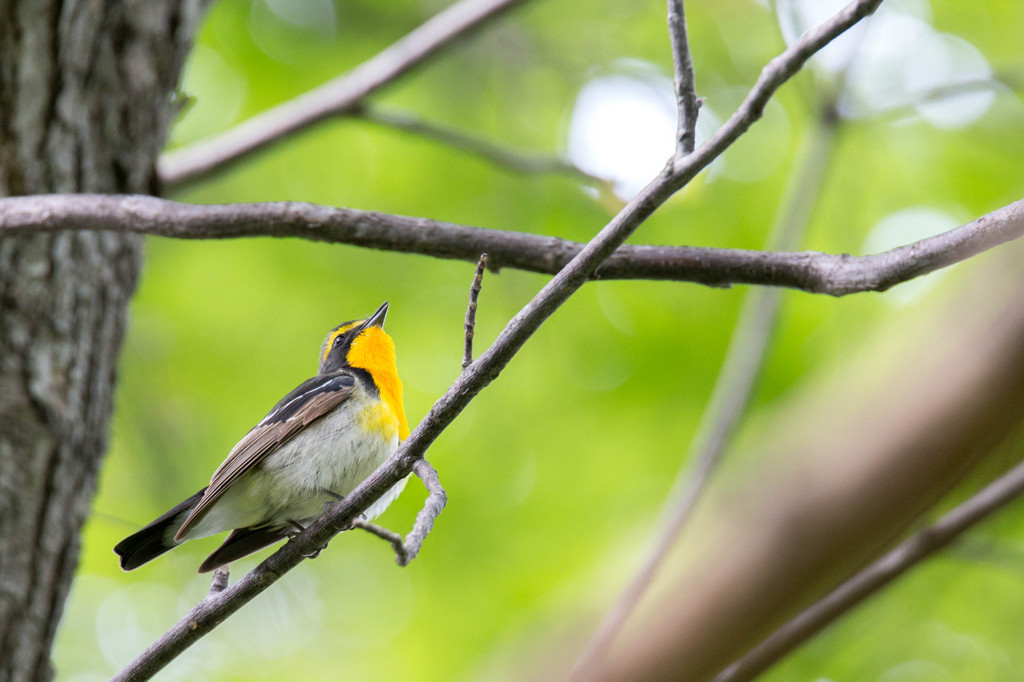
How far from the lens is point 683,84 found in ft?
6.79

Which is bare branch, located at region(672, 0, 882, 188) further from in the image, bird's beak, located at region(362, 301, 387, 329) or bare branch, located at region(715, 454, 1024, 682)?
bird's beak, located at region(362, 301, 387, 329)

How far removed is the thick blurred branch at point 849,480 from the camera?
0.76 metres

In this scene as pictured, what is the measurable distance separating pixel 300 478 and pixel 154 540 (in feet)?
2.09

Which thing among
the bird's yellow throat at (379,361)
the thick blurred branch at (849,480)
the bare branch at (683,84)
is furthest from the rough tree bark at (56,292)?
the thick blurred branch at (849,480)

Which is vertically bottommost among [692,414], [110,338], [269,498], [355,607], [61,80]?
[355,607]

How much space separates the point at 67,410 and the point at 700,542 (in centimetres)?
326

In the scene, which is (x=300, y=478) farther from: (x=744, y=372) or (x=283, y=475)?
(x=744, y=372)

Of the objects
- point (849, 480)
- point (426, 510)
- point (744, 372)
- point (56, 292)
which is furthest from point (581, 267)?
point (56, 292)

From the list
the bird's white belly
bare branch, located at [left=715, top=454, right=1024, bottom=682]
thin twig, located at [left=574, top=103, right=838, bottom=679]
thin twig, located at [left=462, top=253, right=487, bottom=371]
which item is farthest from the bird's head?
bare branch, located at [left=715, top=454, right=1024, bottom=682]

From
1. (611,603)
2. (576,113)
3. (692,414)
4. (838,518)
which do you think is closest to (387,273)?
(576,113)

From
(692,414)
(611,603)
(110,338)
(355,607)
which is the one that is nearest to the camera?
(611,603)

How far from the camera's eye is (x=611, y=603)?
133 cm

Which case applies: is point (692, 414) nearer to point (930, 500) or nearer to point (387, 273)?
point (387, 273)

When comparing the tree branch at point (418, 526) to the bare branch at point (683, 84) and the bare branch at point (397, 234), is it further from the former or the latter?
the bare branch at point (683, 84)
